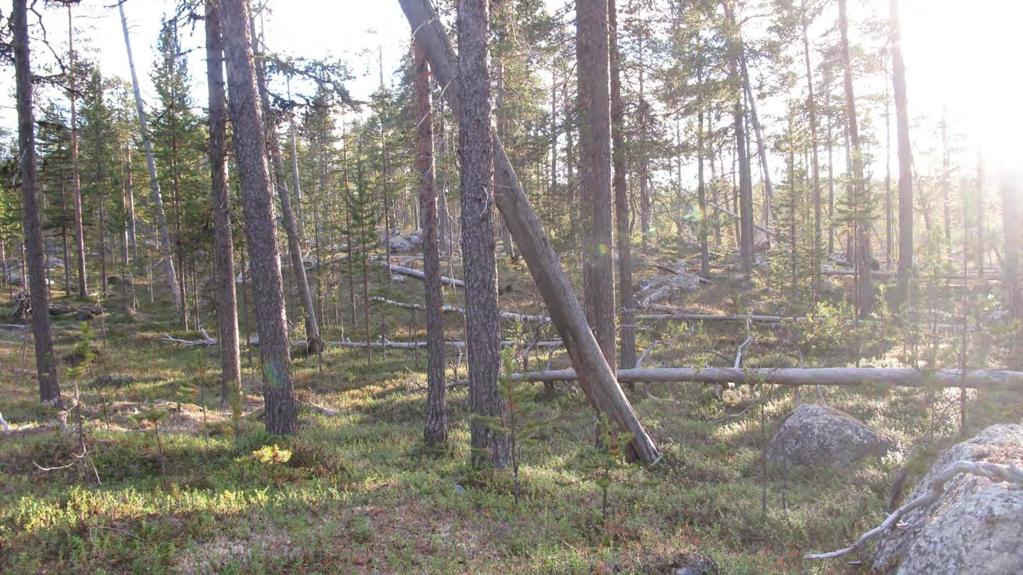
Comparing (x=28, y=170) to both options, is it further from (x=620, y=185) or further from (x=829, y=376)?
(x=829, y=376)

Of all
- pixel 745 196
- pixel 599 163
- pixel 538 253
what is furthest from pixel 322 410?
pixel 745 196

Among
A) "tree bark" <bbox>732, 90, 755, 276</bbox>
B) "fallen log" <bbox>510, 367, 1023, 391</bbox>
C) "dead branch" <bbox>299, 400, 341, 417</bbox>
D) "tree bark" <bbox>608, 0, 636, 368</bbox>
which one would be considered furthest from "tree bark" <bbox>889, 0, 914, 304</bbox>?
"dead branch" <bbox>299, 400, 341, 417</bbox>

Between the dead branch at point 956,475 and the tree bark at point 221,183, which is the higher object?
the tree bark at point 221,183

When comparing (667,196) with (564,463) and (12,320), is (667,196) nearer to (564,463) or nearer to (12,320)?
(564,463)

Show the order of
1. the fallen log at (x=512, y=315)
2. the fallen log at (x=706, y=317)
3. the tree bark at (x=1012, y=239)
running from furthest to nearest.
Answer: the fallen log at (x=706, y=317) → the fallen log at (x=512, y=315) → the tree bark at (x=1012, y=239)

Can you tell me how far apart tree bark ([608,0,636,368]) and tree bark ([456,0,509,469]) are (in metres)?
6.06

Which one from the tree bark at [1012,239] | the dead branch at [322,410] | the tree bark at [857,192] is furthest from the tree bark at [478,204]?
the tree bark at [857,192]

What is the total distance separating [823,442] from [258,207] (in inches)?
395

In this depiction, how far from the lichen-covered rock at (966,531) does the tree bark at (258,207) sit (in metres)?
8.78

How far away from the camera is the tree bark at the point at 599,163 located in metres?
10.3

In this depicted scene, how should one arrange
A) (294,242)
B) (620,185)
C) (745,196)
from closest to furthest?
1. (620,185)
2. (294,242)
3. (745,196)

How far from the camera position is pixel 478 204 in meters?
7.88

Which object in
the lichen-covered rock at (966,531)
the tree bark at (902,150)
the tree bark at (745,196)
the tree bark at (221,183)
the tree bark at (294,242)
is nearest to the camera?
the lichen-covered rock at (966,531)

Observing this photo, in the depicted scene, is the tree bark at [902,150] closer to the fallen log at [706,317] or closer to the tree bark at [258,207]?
the fallen log at [706,317]
